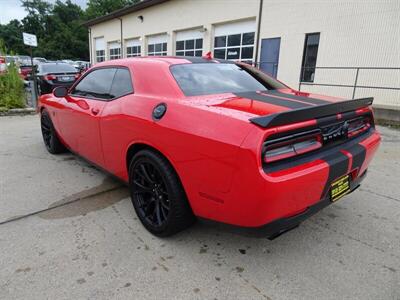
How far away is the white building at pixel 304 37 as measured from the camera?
9.69 metres

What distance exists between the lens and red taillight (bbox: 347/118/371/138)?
2613mm

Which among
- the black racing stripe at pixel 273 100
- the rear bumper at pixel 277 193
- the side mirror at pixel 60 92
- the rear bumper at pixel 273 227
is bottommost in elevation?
the rear bumper at pixel 273 227

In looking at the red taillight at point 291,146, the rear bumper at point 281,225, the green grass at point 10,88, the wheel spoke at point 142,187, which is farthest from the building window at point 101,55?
the rear bumper at point 281,225

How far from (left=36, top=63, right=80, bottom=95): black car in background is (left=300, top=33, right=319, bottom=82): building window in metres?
9.09

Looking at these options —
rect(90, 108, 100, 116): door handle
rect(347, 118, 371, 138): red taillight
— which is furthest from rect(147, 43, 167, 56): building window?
rect(347, 118, 371, 138): red taillight

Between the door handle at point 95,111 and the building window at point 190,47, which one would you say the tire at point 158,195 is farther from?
the building window at point 190,47

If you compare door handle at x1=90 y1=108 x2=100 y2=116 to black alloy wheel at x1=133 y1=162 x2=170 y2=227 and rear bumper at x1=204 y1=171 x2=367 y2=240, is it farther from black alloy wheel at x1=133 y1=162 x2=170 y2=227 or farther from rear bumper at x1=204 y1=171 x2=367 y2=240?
rear bumper at x1=204 y1=171 x2=367 y2=240

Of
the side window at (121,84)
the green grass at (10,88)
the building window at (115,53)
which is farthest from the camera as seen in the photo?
the building window at (115,53)

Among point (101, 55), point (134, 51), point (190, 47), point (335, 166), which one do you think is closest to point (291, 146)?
point (335, 166)

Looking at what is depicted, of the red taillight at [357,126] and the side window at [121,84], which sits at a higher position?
the side window at [121,84]

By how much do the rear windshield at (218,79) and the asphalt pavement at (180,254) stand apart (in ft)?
3.85

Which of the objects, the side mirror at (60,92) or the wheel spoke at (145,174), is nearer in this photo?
the wheel spoke at (145,174)

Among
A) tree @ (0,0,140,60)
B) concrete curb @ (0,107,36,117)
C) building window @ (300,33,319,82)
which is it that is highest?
tree @ (0,0,140,60)

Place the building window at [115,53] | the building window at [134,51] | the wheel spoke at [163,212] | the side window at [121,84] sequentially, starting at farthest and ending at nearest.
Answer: the building window at [115,53], the building window at [134,51], the side window at [121,84], the wheel spoke at [163,212]
